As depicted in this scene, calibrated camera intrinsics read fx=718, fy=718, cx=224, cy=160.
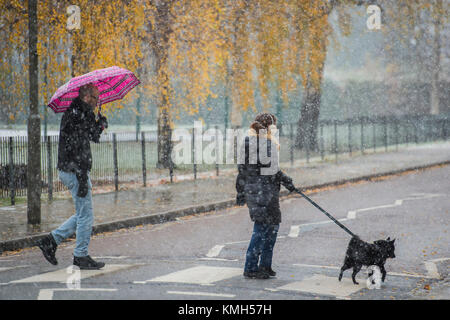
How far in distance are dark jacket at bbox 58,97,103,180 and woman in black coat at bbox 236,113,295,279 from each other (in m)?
1.64

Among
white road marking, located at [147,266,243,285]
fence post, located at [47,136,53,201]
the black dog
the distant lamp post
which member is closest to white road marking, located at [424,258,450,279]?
the black dog

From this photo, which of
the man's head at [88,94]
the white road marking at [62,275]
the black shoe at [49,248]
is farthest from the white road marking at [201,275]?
the man's head at [88,94]

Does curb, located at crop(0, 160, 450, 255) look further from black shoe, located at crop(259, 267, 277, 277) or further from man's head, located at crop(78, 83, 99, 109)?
black shoe, located at crop(259, 267, 277, 277)

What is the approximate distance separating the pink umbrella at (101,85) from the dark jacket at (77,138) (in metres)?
0.39

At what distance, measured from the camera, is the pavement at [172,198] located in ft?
35.4

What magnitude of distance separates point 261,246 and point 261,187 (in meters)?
0.63

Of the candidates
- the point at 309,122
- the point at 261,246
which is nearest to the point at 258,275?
the point at 261,246

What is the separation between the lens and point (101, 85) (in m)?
9.14

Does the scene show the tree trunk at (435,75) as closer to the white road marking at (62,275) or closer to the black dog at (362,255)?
the black dog at (362,255)

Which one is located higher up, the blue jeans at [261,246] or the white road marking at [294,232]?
the blue jeans at [261,246]

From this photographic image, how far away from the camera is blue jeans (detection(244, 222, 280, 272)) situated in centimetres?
730

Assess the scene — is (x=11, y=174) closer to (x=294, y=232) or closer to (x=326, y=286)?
(x=294, y=232)
